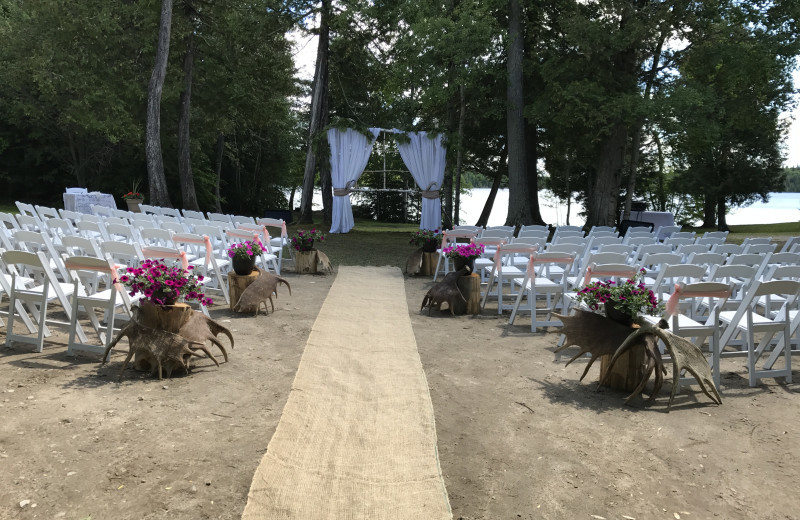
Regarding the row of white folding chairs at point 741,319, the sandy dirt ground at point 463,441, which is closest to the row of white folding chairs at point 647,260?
the row of white folding chairs at point 741,319

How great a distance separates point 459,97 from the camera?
1895 cm

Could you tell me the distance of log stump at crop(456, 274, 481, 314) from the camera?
7368 millimetres

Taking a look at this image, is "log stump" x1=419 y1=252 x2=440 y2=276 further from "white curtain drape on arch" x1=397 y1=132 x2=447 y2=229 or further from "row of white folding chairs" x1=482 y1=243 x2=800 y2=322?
"white curtain drape on arch" x1=397 y1=132 x2=447 y2=229

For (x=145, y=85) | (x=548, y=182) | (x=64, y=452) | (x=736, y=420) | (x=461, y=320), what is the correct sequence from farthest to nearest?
(x=548, y=182), (x=145, y=85), (x=461, y=320), (x=736, y=420), (x=64, y=452)

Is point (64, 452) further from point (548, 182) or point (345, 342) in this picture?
point (548, 182)

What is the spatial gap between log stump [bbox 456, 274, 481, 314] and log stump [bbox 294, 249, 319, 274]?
357cm

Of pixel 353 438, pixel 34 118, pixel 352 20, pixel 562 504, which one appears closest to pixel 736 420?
pixel 562 504

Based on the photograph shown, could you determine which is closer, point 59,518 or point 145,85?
point 59,518

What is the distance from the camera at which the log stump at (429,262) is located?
10.5 meters

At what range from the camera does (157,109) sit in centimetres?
1777

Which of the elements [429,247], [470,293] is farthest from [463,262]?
[429,247]

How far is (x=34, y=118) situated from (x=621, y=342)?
24.0 meters

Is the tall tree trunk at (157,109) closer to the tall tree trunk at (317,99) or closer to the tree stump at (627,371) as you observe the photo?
the tall tree trunk at (317,99)

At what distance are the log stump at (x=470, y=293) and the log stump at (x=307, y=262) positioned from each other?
3.57m
